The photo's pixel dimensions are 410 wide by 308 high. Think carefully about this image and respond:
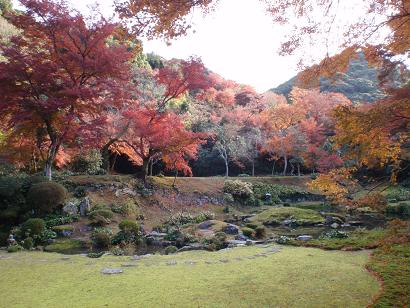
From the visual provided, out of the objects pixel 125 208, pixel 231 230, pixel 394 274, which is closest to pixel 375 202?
pixel 394 274

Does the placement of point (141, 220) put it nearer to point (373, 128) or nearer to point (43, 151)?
point (43, 151)

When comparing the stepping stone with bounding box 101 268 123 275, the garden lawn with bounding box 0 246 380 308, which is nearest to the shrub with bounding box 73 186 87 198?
the garden lawn with bounding box 0 246 380 308

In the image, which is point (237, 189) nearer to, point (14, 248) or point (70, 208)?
point (70, 208)

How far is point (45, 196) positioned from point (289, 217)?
10.1 metres

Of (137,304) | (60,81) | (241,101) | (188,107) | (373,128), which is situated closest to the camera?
(137,304)

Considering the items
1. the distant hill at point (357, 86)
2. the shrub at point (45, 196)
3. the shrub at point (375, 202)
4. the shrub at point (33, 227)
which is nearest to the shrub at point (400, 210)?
the shrub at point (375, 202)

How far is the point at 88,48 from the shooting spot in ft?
40.0

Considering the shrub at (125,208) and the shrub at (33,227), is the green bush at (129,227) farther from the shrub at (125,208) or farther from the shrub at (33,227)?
the shrub at (125,208)

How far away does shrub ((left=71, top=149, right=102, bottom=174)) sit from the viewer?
1877 cm

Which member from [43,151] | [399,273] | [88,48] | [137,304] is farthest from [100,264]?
[43,151]

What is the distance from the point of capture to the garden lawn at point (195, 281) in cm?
452

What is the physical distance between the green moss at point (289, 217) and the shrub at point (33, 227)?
8.78 metres

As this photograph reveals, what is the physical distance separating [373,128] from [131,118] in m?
12.4

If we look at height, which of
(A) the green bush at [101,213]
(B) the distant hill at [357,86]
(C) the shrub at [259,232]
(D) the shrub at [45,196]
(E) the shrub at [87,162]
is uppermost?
(B) the distant hill at [357,86]
